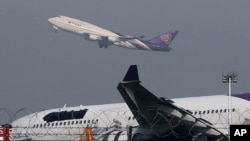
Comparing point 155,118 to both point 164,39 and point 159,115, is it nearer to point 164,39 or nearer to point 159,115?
point 159,115

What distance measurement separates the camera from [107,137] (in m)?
39.0

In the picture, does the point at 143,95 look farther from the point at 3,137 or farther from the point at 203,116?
the point at 3,137

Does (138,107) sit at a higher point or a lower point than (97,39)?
lower

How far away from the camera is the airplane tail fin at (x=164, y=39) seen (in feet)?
525

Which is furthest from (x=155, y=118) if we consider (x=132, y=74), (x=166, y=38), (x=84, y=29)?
(x=166, y=38)

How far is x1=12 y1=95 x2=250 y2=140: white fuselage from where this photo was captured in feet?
150

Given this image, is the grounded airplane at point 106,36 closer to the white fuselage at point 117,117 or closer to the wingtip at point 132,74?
the white fuselage at point 117,117

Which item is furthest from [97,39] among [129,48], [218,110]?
[218,110]

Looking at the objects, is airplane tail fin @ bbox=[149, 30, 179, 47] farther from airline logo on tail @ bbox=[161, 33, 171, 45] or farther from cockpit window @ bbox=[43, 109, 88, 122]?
cockpit window @ bbox=[43, 109, 88, 122]

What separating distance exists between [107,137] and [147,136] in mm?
4498

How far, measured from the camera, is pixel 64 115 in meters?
54.2

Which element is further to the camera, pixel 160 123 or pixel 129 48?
pixel 129 48

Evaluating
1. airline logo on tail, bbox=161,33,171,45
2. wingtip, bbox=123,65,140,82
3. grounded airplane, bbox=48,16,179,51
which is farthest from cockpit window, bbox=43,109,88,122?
airline logo on tail, bbox=161,33,171,45

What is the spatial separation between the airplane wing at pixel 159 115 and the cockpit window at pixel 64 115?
966 centimetres
